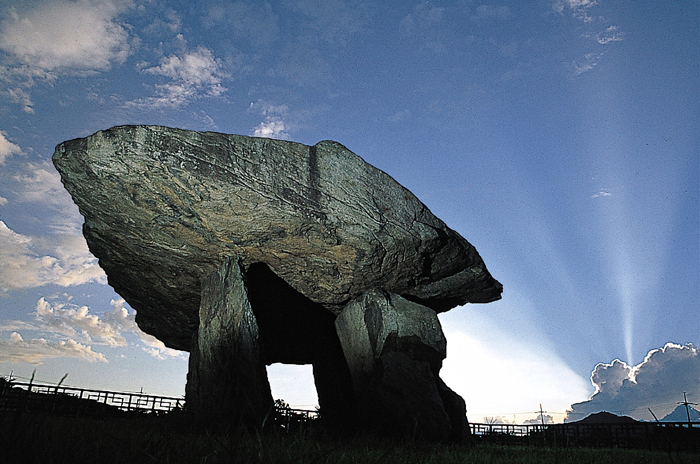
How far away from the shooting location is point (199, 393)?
23.4ft

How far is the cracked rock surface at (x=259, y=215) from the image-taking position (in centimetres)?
648

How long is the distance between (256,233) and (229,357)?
1.90 metres

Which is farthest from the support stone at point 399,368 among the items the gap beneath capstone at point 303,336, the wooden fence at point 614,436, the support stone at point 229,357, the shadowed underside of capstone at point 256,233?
the wooden fence at point 614,436

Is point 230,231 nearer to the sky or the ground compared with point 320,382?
nearer to the sky

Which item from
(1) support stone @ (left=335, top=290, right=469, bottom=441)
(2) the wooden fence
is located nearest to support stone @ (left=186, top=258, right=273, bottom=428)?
(1) support stone @ (left=335, top=290, right=469, bottom=441)

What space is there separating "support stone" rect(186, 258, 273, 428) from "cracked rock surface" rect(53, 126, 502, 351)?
24.3 inches

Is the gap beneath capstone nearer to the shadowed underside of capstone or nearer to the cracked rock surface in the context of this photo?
the shadowed underside of capstone

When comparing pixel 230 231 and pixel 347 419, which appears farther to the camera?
pixel 347 419

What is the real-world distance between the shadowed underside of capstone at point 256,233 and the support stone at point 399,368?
0.13 feet

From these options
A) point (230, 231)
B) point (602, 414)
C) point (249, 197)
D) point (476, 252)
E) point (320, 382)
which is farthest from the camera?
point (602, 414)

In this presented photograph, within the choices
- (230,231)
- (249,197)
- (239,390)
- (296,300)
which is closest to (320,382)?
(296,300)

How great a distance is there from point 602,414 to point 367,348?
40.0 metres

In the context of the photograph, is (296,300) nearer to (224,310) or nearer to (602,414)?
(224,310)

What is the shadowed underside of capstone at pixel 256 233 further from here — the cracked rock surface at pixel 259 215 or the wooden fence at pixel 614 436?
the wooden fence at pixel 614 436
